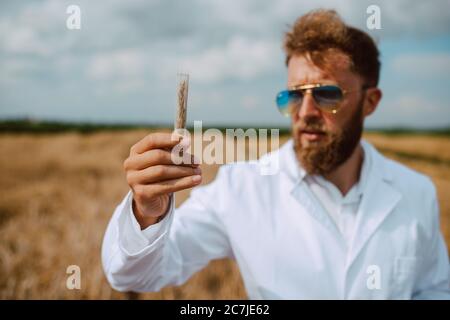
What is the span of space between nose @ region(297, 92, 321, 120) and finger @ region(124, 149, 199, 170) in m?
1.35

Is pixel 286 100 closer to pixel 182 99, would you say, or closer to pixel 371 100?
pixel 371 100

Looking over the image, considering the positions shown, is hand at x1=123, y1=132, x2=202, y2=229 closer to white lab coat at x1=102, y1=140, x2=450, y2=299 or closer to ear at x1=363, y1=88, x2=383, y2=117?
white lab coat at x1=102, y1=140, x2=450, y2=299

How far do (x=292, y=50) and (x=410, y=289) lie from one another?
1736 millimetres

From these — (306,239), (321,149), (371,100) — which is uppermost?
(371,100)

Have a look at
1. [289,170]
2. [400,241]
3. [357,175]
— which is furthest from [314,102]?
[400,241]

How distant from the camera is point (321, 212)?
263 centimetres

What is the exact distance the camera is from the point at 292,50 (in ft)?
9.70

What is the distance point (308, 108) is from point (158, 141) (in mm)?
1454

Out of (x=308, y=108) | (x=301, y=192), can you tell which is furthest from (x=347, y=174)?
(x=308, y=108)

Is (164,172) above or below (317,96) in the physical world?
below

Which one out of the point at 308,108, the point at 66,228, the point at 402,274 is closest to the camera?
the point at 402,274

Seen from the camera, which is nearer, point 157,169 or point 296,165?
point 157,169

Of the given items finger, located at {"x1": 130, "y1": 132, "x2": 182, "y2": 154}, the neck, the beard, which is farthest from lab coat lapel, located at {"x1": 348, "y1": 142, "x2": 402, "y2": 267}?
finger, located at {"x1": 130, "y1": 132, "x2": 182, "y2": 154}

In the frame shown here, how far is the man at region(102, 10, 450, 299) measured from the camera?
251 cm
